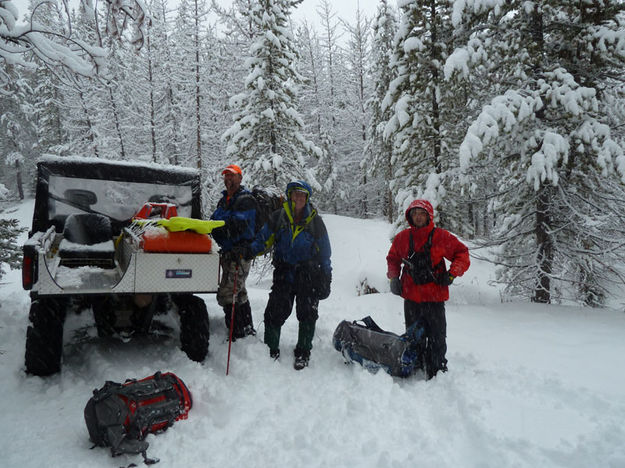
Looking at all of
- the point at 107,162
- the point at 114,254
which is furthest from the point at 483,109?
the point at 114,254

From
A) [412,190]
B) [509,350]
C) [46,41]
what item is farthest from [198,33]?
[509,350]

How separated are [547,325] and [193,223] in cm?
558

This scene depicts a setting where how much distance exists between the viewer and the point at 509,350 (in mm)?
4934

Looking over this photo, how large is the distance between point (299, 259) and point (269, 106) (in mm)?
10601

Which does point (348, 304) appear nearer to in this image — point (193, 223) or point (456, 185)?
point (456, 185)

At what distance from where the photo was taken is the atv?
→ 3.81 m

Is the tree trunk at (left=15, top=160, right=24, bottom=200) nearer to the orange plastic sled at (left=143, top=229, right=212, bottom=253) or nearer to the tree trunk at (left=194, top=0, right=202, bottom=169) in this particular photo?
the tree trunk at (left=194, top=0, right=202, bottom=169)

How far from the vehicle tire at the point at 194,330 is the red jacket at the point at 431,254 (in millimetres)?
2369

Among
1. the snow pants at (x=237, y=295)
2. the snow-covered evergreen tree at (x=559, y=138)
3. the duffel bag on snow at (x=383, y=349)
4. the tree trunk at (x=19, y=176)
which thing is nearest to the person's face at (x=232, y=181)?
the snow pants at (x=237, y=295)

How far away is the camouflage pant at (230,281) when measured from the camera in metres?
5.06

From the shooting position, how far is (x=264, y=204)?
5.36 meters

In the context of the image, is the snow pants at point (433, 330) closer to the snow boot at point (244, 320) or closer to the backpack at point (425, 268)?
the backpack at point (425, 268)

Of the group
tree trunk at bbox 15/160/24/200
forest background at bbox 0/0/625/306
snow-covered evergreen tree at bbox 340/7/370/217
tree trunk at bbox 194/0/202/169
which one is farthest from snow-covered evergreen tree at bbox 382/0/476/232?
tree trunk at bbox 15/160/24/200

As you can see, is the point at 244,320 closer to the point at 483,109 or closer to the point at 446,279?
the point at 446,279
